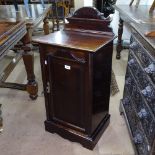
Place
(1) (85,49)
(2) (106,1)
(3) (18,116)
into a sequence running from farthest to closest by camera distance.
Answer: (2) (106,1) < (3) (18,116) < (1) (85,49)

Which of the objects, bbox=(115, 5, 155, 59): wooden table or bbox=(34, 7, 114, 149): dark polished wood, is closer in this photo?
bbox=(34, 7, 114, 149): dark polished wood

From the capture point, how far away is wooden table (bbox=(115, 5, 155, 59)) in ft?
5.87

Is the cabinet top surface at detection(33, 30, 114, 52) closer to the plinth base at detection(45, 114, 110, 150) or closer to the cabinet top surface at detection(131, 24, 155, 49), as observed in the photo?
the cabinet top surface at detection(131, 24, 155, 49)

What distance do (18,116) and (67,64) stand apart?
3.16ft

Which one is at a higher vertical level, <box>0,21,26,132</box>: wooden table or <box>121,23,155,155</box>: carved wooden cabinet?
<box>0,21,26,132</box>: wooden table

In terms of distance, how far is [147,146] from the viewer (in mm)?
1276

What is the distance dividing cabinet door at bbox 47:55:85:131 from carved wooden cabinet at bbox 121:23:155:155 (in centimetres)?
38

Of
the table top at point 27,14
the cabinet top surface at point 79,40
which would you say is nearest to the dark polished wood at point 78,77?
the cabinet top surface at point 79,40

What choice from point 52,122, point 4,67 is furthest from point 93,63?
point 4,67

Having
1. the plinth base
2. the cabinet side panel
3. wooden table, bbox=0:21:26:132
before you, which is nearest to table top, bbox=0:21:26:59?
wooden table, bbox=0:21:26:132

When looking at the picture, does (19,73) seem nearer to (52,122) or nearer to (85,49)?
(52,122)

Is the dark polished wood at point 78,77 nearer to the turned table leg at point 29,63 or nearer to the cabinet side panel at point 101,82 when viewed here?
the cabinet side panel at point 101,82

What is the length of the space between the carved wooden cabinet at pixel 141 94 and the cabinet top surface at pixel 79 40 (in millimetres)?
233

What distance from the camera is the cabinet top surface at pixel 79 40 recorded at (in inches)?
52.0
